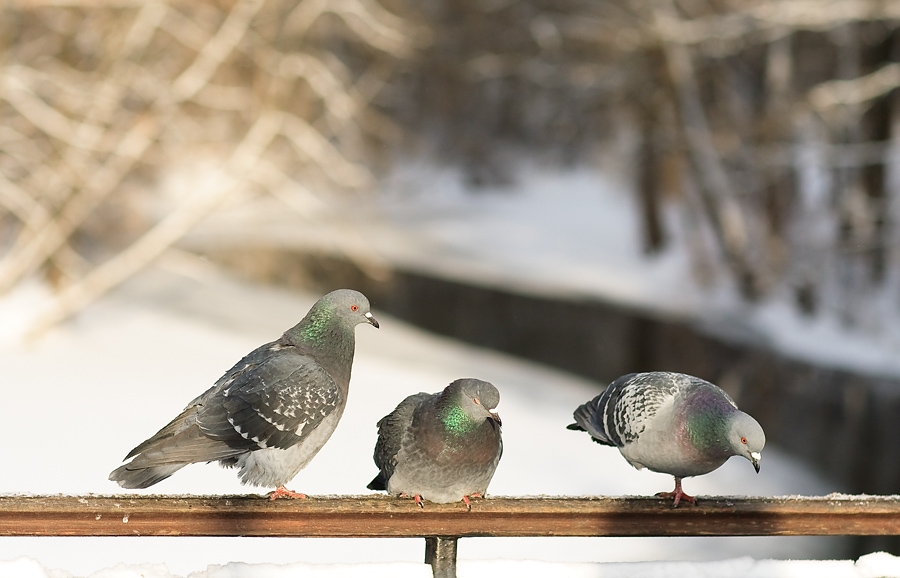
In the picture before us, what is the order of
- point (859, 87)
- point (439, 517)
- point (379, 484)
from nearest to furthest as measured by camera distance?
point (439, 517) → point (379, 484) → point (859, 87)

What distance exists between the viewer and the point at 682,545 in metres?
5.95

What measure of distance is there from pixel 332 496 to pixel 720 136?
1370 cm

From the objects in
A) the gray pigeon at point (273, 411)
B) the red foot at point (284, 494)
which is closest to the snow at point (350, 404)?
the red foot at point (284, 494)

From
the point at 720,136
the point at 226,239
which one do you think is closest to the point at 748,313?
the point at 720,136

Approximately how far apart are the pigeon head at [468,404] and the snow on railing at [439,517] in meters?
0.21

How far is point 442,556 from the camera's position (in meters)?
2.45

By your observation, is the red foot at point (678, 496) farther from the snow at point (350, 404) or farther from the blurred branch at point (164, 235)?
the blurred branch at point (164, 235)

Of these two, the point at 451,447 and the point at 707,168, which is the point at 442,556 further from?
the point at 707,168

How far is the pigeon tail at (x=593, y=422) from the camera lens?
2.99 metres

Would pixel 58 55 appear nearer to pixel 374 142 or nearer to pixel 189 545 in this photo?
pixel 189 545

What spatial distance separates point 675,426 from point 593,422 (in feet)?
1.34

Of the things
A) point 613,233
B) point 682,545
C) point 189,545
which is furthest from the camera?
point 613,233

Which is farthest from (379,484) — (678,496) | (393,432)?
(678,496)

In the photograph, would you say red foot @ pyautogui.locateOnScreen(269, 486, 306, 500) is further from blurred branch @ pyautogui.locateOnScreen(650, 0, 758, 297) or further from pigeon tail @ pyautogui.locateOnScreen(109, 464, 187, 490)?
blurred branch @ pyautogui.locateOnScreen(650, 0, 758, 297)
